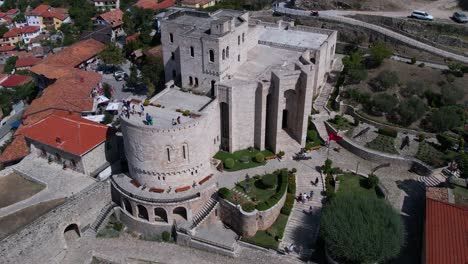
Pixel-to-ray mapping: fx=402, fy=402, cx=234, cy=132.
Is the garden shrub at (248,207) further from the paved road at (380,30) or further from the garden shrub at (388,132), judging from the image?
the paved road at (380,30)

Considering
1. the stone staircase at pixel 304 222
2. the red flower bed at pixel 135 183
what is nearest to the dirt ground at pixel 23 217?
the red flower bed at pixel 135 183

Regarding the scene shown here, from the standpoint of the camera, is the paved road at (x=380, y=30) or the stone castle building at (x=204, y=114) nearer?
the stone castle building at (x=204, y=114)

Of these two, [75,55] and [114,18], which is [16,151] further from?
[114,18]

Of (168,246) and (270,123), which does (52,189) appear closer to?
(168,246)

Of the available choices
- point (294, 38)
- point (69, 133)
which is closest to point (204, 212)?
A: point (69, 133)

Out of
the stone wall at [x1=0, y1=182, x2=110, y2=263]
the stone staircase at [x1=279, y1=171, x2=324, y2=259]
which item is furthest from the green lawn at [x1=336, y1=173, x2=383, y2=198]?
the stone wall at [x1=0, y1=182, x2=110, y2=263]
